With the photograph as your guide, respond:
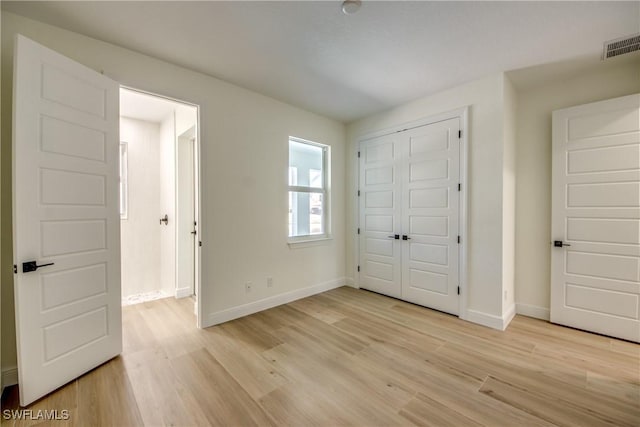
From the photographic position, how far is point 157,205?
402 cm

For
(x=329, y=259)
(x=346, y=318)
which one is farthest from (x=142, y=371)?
(x=329, y=259)


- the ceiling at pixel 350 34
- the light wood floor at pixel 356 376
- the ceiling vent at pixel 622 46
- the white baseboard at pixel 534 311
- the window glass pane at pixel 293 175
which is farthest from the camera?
the window glass pane at pixel 293 175

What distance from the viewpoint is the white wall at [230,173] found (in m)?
1.92

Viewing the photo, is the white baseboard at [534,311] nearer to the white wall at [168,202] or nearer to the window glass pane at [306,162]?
the window glass pane at [306,162]

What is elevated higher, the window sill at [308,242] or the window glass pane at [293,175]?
the window glass pane at [293,175]

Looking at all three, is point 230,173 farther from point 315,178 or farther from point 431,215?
point 431,215

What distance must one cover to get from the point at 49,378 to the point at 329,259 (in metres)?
3.16

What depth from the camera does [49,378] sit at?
1.78 metres

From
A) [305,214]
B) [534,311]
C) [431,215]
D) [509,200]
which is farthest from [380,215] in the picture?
[534,311]

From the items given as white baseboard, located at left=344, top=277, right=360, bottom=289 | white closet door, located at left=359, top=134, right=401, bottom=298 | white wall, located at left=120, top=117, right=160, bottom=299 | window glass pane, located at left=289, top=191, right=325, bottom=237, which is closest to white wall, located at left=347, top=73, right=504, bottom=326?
white closet door, located at left=359, top=134, right=401, bottom=298

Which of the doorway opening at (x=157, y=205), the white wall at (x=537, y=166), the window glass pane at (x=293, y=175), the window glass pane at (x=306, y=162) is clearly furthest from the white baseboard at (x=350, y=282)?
the doorway opening at (x=157, y=205)

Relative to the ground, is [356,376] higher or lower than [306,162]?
lower

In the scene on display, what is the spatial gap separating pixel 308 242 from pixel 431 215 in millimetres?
1737

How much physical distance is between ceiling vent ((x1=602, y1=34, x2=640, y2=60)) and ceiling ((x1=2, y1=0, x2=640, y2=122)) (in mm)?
65
